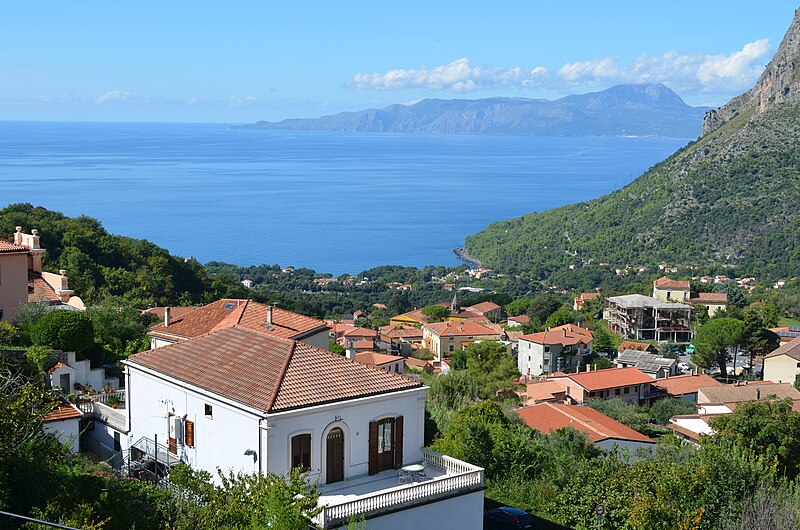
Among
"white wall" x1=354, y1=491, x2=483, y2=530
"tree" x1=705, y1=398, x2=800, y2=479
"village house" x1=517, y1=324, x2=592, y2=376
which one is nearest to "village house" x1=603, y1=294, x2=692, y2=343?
"village house" x1=517, y1=324, x2=592, y2=376

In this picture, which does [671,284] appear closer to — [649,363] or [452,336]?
[649,363]

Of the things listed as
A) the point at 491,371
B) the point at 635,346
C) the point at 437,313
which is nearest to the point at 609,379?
the point at 491,371

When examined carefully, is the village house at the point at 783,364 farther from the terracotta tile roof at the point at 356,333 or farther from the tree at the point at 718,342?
the terracotta tile roof at the point at 356,333

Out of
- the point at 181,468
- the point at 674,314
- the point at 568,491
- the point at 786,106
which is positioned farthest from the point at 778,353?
the point at 786,106

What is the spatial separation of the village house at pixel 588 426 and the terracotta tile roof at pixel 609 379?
33.4ft

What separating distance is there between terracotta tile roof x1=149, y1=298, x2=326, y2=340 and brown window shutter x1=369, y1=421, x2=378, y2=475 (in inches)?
220

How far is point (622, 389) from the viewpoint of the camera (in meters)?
37.2

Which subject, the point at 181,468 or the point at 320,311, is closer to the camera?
the point at 181,468

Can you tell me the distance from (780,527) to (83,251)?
1279 inches

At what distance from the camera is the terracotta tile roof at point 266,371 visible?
11.9 m

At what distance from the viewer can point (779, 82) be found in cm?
9619

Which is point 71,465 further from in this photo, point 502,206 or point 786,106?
point 502,206

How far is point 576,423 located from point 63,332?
13405 millimetres

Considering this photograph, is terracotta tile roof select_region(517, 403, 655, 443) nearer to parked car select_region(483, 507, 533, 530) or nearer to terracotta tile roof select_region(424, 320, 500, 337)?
parked car select_region(483, 507, 533, 530)
